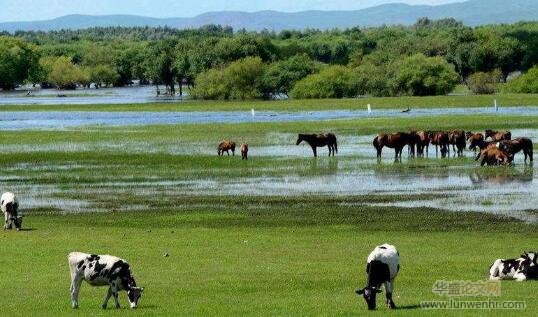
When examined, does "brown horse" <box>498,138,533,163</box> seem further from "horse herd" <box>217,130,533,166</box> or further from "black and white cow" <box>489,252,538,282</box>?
"black and white cow" <box>489,252,538,282</box>

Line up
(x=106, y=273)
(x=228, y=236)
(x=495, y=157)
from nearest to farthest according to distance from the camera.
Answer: (x=106, y=273) < (x=228, y=236) < (x=495, y=157)

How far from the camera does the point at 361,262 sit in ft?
78.8

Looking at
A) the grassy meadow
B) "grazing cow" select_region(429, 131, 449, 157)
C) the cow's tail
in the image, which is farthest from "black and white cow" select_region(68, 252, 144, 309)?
the grassy meadow

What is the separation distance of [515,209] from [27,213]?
13475mm

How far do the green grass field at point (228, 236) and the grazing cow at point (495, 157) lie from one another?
3.30ft

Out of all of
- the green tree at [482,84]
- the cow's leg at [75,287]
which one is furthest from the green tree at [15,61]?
the cow's leg at [75,287]

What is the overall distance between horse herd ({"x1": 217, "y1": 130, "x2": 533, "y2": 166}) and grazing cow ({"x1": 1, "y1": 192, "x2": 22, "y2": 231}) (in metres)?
21.8

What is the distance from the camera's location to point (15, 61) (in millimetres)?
190000

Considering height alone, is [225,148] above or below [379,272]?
below

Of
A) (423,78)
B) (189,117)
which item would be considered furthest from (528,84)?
(189,117)

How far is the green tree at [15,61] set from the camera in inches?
7372

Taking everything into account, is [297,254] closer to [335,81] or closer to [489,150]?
[489,150]

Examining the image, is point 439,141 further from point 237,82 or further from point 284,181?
point 237,82

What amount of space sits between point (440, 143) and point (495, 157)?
6.01 meters
